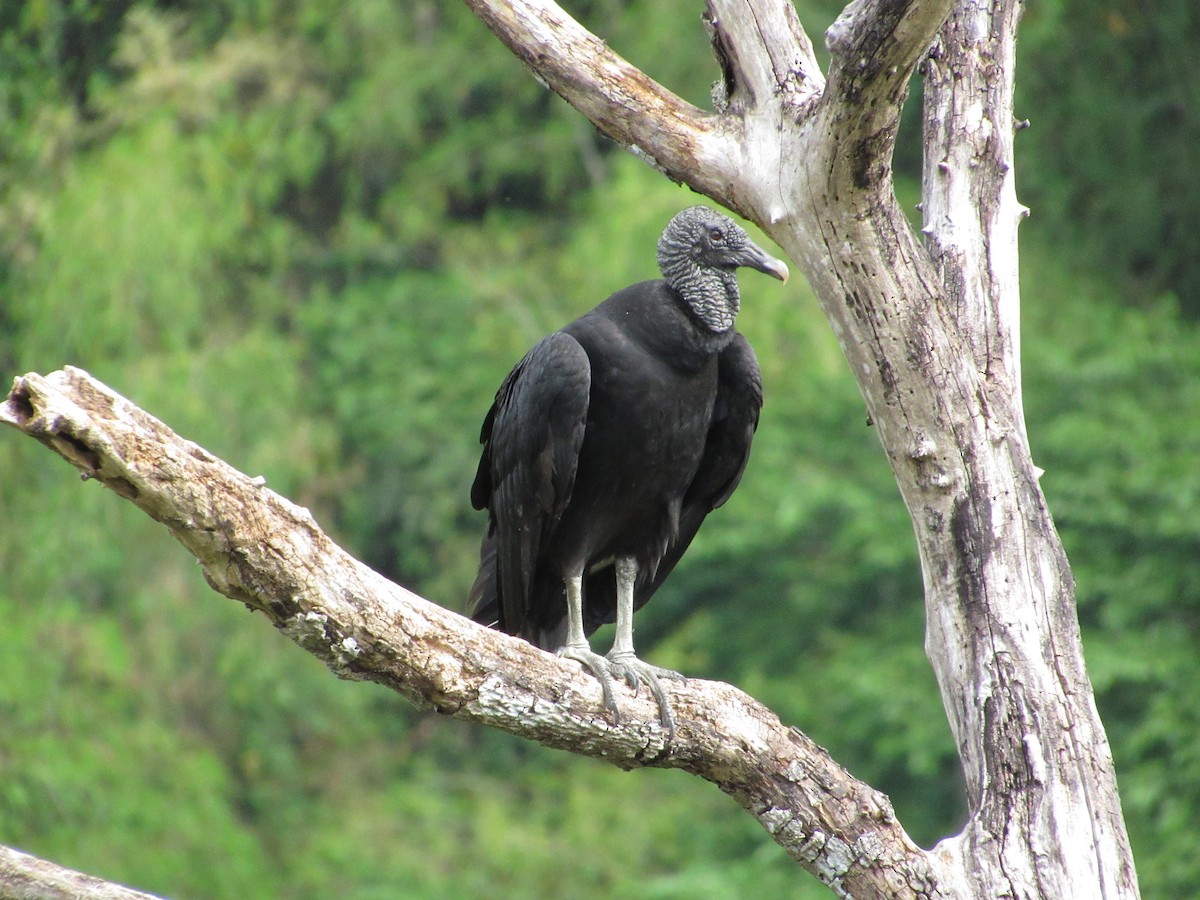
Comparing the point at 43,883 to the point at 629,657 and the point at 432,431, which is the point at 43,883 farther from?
the point at 432,431

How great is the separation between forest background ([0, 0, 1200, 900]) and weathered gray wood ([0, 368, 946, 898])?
392 cm

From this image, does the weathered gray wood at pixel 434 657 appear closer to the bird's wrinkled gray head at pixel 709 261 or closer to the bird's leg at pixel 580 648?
the bird's leg at pixel 580 648

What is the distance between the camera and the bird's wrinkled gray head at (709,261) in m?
3.28

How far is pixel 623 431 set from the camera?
322 cm

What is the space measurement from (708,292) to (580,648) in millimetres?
811

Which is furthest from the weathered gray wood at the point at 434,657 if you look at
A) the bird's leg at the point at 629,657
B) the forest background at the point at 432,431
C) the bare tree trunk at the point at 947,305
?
the forest background at the point at 432,431

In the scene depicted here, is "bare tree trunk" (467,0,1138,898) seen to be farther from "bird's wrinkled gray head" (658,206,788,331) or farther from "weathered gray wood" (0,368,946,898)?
"bird's wrinkled gray head" (658,206,788,331)

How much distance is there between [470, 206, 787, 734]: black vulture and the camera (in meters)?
3.20

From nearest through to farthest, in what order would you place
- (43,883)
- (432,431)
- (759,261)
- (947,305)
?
(43,883) < (947,305) < (759,261) < (432,431)

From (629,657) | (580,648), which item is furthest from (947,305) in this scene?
(580,648)

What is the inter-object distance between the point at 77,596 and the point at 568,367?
5693 mm

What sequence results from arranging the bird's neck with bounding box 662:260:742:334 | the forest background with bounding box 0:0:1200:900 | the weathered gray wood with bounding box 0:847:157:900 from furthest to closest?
the forest background with bounding box 0:0:1200:900
the bird's neck with bounding box 662:260:742:334
the weathered gray wood with bounding box 0:847:157:900

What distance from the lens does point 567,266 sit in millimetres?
10062

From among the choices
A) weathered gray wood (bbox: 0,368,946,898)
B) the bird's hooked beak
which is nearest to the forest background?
the bird's hooked beak
